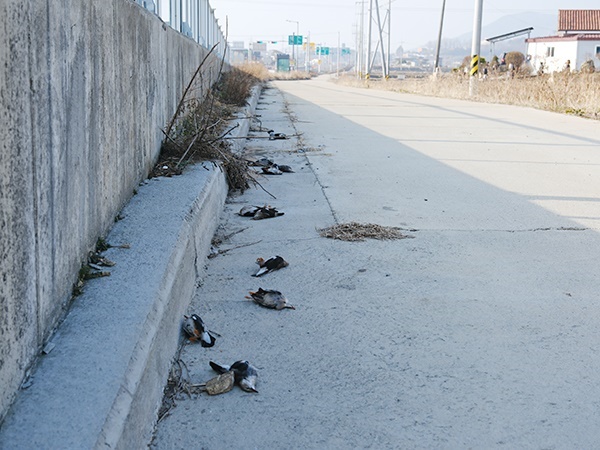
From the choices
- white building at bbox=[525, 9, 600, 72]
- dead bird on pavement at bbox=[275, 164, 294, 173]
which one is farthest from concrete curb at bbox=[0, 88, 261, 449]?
white building at bbox=[525, 9, 600, 72]

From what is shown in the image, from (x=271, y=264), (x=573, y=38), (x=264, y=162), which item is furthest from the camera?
(x=573, y=38)

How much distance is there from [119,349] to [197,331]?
103 centimetres

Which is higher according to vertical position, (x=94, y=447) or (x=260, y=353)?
(x=94, y=447)

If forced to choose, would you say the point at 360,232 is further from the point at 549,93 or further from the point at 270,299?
the point at 549,93

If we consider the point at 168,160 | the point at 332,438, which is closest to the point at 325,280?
the point at 332,438

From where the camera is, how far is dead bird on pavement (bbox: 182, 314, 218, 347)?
3512 millimetres

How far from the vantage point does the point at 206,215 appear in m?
5.24

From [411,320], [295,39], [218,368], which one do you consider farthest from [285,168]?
[295,39]

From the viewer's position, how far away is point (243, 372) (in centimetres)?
315

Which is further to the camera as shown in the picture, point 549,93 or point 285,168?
point 549,93

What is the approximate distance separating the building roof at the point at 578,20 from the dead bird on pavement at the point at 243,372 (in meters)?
94.6

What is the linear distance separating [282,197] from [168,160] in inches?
50.2

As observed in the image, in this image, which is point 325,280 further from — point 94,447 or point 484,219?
point 94,447

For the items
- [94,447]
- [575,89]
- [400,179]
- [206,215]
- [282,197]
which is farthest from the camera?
[575,89]
